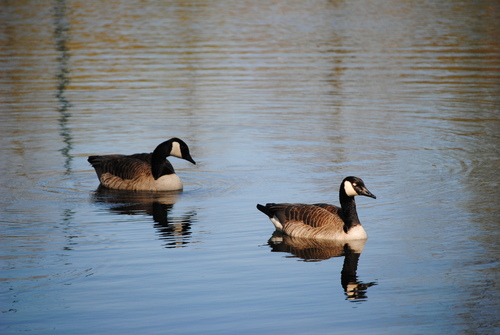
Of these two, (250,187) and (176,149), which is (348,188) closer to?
(250,187)

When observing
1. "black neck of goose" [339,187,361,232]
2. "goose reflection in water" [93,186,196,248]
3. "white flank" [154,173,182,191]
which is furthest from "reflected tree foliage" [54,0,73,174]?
"black neck of goose" [339,187,361,232]

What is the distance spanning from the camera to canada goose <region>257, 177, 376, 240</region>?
13797mm

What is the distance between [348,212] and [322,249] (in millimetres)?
723

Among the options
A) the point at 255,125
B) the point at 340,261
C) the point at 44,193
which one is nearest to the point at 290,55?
the point at 255,125

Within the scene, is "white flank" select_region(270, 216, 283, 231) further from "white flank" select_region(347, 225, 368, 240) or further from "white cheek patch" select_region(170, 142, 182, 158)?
"white cheek patch" select_region(170, 142, 182, 158)

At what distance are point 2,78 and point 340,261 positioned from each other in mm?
22746

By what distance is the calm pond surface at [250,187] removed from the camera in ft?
35.9

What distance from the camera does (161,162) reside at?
17.6 m

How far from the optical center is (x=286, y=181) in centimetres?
1784

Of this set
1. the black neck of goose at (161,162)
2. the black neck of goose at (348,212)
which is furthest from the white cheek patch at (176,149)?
the black neck of goose at (348,212)

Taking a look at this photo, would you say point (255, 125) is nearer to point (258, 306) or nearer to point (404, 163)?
point (404, 163)

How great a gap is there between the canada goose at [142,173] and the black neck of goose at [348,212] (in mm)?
4623

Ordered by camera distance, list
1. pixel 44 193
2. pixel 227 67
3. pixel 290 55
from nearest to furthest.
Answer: pixel 44 193 < pixel 227 67 < pixel 290 55

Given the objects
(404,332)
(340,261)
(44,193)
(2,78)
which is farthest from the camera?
(2,78)
